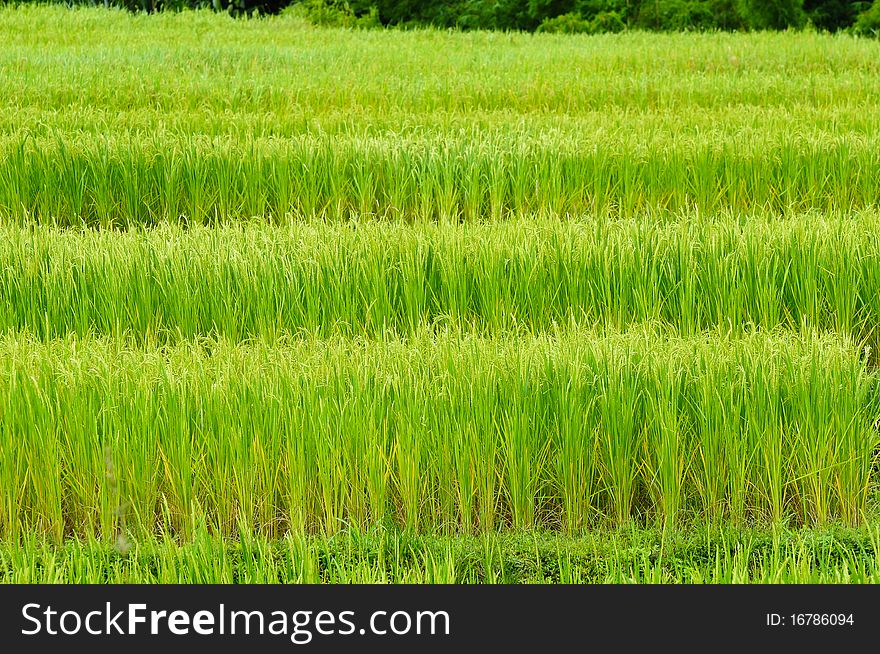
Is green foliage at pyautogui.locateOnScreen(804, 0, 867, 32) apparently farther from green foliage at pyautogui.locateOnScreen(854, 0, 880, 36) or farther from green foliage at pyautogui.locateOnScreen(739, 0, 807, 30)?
green foliage at pyautogui.locateOnScreen(854, 0, 880, 36)

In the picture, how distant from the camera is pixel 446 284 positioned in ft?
12.7

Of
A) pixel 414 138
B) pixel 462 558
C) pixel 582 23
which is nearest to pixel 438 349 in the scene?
pixel 462 558

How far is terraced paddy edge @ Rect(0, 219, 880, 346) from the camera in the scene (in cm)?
375

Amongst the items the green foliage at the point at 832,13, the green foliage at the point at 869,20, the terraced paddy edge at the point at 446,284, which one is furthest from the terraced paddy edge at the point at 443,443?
the green foliage at the point at 832,13

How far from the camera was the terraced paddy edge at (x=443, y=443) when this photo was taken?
271 cm

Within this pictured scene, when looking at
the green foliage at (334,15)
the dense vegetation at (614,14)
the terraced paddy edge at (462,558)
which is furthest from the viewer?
the green foliage at (334,15)

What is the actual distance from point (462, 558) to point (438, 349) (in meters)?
0.68

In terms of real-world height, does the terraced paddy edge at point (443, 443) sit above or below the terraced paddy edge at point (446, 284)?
below

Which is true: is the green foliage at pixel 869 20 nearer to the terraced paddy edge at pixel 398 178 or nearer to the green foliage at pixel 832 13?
the green foliage at pixel 832 13

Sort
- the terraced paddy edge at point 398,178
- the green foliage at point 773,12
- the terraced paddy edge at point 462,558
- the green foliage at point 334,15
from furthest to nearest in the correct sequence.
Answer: the green foliage at point 334,15
the green foliage at point 773,12
the terraced paddy edge at point 398,178
the terraced paddy edge at point 462,558

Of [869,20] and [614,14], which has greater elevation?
[614,14]

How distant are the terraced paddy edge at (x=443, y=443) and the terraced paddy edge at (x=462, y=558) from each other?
10 centimetres

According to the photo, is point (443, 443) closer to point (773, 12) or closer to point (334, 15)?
point (773, 12)

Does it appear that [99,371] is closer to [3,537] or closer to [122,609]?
[3,537]
